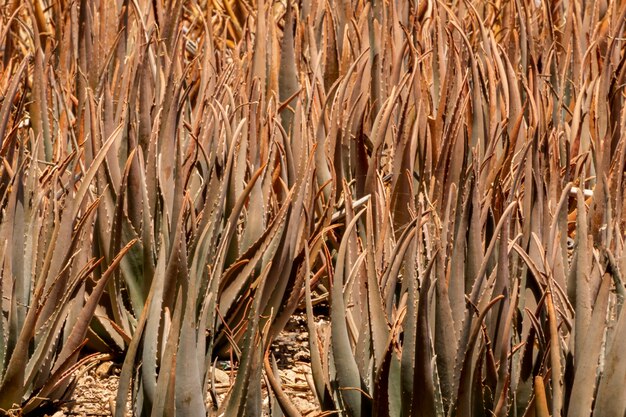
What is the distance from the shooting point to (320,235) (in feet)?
4.98

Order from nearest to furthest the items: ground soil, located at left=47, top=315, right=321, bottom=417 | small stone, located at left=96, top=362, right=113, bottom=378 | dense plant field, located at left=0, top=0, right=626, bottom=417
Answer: dense plant field, located at left=0, top=0, right=626, bottom=417, ground soil, located at left=47, top=315, right=321, bottom=417, small stone, located at left=96, top=362, right=113, bottom=378

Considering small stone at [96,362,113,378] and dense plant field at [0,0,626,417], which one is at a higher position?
dense plant field at [0,0,626,417]

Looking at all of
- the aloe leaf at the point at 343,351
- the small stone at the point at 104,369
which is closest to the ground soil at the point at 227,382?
→ the small stone at the point at 104,369

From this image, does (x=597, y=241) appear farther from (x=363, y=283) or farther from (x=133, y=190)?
(x=133, y=190)

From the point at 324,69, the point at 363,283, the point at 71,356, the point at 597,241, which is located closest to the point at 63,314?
the point at 71,356

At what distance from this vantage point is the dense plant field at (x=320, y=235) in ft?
3.97

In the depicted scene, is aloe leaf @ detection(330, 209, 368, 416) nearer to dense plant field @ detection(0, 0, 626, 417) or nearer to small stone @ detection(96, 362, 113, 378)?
dense plant field @ detection(0, 0, 626, 417)

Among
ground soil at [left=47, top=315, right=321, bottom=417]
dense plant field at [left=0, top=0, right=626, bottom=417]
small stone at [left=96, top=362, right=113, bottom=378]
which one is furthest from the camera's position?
small stone at [left=96, top=362, right=113, bottom=378]

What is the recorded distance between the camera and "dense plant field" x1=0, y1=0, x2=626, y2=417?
121cm

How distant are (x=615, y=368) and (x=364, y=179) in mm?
720

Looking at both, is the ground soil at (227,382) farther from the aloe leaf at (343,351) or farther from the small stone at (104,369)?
the aloe leaf at (343,351)

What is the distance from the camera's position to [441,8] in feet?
7.70


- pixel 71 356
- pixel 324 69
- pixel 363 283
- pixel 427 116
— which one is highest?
pixel 324 69

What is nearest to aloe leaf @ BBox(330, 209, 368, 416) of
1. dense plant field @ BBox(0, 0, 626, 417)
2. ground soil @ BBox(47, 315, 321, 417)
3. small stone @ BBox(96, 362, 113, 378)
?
dense plant field @ BBox(0, 0, 626, 417)
